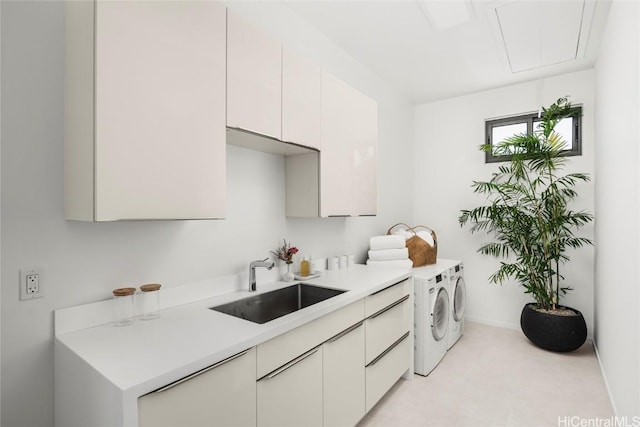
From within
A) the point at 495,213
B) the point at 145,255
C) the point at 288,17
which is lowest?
the point at 145,255

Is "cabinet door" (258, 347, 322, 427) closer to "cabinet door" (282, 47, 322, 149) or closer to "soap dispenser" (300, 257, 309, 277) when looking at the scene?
"soap dispenser" (300, 257, 309, 277)

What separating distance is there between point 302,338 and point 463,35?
264cm

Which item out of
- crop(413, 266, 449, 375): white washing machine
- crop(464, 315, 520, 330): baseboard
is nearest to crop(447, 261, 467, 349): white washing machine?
crop(413, 266, 449, 375): white washing machine

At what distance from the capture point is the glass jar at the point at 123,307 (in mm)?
1429

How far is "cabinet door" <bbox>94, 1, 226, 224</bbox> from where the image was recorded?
1163 millimetres

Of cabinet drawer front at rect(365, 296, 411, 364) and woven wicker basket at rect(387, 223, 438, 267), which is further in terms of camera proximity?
woven wicker basket at rect(387, 223, 438, 267)

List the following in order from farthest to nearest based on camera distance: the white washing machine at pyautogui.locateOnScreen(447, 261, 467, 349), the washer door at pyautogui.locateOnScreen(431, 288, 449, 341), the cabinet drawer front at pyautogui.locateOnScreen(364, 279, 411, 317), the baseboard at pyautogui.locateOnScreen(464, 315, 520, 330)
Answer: the baseboard at pyautogui.locateOnScreen(464, 315, 520, 330), the white washing machine at pyautogui.locateOnScreen(447, 261, 467, 349), the washer door at pyautogui.locateOnScreen(431, 288, 449, 341), the cabinet drawer front at pyautogui.locateOnScreen(364, 279, 411, 317)

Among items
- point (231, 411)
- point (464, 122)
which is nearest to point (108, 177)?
point (231, 411)

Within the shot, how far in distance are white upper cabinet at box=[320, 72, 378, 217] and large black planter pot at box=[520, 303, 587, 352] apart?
1.86 meters

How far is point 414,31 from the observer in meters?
2.65

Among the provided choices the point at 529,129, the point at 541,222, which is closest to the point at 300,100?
the point at 541,222

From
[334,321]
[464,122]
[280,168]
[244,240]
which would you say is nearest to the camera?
[334,321]

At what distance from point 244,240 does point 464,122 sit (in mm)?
3177

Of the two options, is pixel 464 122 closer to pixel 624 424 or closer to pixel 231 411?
pixel 624 424
